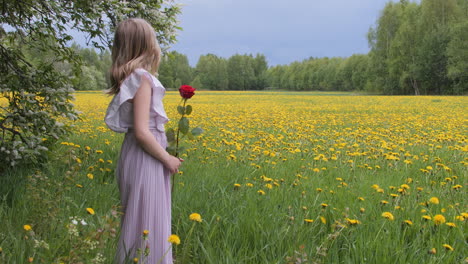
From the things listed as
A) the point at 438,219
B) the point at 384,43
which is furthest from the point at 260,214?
the point at 384,43

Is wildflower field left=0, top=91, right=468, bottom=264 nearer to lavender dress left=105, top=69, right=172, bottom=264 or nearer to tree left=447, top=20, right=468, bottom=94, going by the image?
lavender dress left=105, top=69, right=172, bottom=264

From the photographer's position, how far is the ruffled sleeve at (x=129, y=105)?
6.66 feet

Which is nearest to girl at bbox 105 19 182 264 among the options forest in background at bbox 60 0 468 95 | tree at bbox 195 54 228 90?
forest in background at bbox 60 0 468 95

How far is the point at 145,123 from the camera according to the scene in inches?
79.1

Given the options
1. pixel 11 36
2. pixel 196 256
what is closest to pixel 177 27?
pixel 11 36

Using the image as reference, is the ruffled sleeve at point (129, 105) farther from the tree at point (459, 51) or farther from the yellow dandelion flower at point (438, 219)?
the tree at point (459, 51)

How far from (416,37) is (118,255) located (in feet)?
193

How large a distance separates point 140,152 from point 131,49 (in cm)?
63

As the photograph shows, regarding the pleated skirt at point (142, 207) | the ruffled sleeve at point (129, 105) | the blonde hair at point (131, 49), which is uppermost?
the blonde hair at point (131, 49)

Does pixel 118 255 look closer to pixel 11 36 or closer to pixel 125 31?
pixel 125 31

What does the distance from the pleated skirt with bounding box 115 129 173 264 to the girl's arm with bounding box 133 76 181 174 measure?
2.4 inches

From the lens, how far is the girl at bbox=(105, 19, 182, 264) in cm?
202

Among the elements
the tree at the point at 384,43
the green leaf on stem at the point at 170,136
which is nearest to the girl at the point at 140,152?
the green leaf on stem at the point at 170,136

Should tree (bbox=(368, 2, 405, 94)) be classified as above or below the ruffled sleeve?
above
